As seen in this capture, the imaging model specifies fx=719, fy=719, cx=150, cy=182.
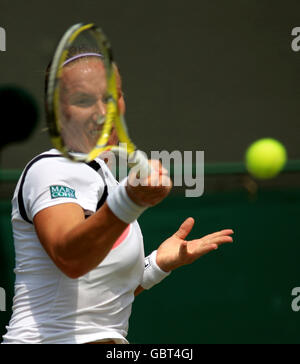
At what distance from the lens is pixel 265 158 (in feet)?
10.8

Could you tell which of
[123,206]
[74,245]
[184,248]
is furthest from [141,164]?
[184,248]

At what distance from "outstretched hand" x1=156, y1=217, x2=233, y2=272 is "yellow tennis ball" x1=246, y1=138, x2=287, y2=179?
4.00ft

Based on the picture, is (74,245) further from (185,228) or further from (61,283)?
(185,228)

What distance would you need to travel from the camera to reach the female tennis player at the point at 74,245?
1414 millimetres

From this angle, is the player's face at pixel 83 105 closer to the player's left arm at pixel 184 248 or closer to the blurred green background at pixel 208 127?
the player's left arm at pixel 184 248

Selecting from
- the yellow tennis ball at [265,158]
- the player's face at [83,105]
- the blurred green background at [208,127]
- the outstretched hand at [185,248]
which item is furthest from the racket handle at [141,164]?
the yellow tennis ball at [265,158]

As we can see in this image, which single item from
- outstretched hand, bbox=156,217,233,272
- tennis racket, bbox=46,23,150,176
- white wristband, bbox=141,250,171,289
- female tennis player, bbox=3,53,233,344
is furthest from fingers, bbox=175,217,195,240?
tennis racket, bbox=46,23,150,176

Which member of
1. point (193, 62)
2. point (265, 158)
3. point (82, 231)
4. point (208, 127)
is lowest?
point (82, 231)

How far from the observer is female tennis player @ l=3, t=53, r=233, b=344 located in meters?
1.41

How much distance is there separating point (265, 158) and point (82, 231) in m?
2.01

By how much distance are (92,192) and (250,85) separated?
82.7 inches

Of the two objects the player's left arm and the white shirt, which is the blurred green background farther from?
the white shirt

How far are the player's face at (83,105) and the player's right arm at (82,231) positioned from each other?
15 centimetres

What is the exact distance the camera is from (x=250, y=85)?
3531 mm
